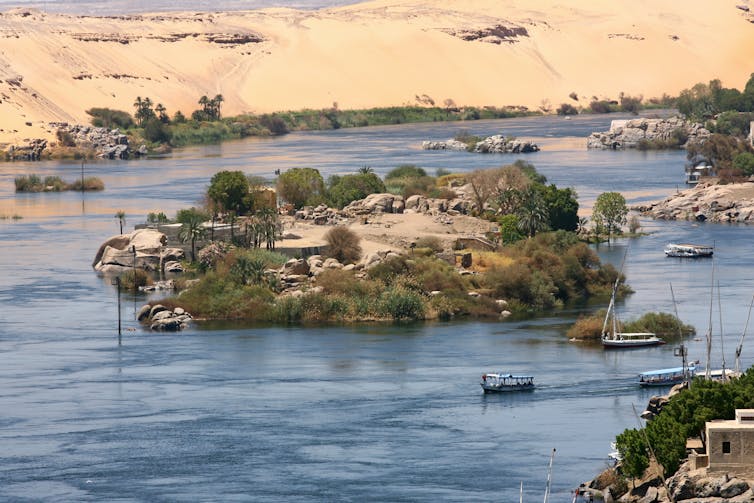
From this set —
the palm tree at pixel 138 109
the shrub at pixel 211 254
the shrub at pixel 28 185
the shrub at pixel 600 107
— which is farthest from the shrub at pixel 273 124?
the shrub at pixel 211 254

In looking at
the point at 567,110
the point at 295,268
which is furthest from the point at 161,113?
the point at 295,268

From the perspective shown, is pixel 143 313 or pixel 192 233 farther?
pixel 192 233

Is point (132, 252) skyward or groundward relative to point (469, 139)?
groundward

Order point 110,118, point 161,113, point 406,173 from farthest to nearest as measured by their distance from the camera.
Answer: point 161,113
point 110,118
point 406,173

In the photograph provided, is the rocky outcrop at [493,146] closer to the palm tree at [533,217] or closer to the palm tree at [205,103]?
the palm tree at [205,103]

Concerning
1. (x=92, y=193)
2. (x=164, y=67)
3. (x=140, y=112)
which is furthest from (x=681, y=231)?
(x=164, y=67)

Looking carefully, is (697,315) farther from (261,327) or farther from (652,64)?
(652,64)

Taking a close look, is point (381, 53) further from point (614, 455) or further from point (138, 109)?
point (614, 455)
